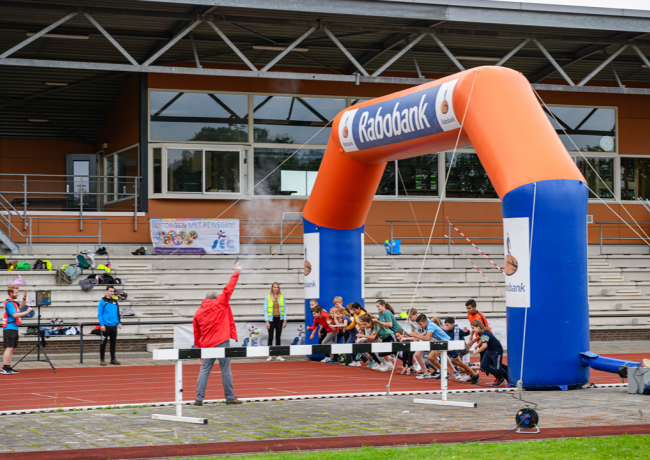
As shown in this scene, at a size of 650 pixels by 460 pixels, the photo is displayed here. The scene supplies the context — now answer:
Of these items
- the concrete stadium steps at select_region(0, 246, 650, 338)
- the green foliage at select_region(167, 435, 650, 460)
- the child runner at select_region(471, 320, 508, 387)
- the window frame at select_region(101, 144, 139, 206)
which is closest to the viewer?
the green foliage at select_region(167, 435, 650, 460)

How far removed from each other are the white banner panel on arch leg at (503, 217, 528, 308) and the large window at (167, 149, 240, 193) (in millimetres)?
14476

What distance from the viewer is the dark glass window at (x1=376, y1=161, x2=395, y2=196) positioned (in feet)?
88.8

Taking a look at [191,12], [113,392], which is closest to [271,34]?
[191,12]

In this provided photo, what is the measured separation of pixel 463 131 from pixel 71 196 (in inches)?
746

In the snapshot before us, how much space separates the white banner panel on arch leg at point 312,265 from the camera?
18.1 m

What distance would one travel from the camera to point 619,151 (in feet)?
95.3

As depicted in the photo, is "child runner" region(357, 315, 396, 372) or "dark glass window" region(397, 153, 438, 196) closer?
"child runner" region(357, 315, 396, 372)

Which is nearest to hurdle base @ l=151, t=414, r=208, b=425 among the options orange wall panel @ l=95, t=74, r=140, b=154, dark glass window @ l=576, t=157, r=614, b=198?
orange wall panel @ l=95, t=74, r=140, b=154

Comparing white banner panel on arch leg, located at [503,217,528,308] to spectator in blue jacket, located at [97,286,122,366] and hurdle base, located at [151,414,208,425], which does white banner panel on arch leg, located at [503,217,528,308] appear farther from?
spectator in blue jacket, located at [97,286,122,366]

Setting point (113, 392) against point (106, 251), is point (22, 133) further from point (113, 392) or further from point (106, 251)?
point (113, 392)

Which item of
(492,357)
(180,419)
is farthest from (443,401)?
(180,419)

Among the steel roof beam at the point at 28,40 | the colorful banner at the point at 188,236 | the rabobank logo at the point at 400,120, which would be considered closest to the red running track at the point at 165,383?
the rabobank logo at the point at 400,120

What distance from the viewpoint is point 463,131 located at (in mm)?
13531

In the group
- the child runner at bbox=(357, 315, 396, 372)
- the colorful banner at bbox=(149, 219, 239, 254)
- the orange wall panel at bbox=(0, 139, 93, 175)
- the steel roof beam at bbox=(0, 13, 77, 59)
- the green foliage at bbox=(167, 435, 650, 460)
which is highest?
the steel roof beam at bbox=(0, 13, 77, 59)
